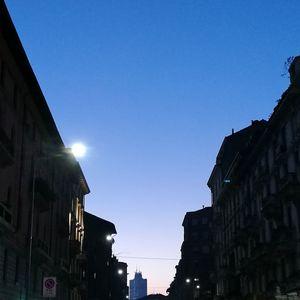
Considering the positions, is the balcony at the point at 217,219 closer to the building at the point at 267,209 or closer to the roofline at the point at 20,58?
the building at the point at 267,209

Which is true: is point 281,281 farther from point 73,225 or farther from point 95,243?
point 95,243

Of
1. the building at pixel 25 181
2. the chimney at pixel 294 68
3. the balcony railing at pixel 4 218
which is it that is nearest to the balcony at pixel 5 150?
the building at pixel 25 181

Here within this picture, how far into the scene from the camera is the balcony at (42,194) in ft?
119

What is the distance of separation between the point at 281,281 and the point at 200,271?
90826mm

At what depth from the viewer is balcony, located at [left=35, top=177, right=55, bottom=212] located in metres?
36.4

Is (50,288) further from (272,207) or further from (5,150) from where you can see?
(272,207)

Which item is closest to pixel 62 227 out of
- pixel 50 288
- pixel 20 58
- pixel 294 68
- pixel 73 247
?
pixel 73 247

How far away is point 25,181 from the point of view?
116 ft

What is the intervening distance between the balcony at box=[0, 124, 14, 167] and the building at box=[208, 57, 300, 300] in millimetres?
17022

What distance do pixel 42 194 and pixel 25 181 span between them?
2643 millimetres

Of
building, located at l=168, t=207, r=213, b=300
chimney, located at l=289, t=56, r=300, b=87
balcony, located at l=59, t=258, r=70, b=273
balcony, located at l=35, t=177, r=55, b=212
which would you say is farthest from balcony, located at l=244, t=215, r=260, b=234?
building, located at l=168, t=207, r=213, b=300

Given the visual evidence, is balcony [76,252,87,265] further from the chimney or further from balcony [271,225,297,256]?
the chimney

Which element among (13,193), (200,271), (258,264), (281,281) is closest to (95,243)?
(200,271)

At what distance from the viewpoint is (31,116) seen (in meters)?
38.2
